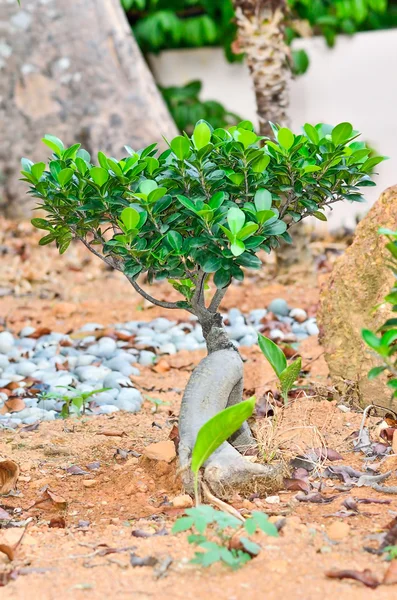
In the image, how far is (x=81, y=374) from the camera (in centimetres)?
362

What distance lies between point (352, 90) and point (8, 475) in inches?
224

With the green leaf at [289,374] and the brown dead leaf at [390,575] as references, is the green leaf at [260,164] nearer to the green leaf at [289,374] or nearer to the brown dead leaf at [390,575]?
the green leaf at [289,374]

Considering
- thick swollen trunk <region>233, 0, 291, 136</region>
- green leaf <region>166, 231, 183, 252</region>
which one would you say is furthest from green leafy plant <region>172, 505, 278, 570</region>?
thick swollen trunk <region>233, 0, 291, 136</region>

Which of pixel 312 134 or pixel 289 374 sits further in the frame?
pixel 289 374

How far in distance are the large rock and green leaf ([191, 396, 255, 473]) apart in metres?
0.92

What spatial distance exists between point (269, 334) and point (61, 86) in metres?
3.06

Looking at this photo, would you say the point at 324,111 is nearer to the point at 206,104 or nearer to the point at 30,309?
the point at 206,104

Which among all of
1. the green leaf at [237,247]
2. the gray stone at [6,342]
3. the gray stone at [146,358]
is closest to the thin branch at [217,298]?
the green leaf at [237,247]

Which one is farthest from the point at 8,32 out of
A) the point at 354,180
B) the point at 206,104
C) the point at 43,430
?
the point at 354,180

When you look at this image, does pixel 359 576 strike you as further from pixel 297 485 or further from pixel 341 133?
pixel 341 133

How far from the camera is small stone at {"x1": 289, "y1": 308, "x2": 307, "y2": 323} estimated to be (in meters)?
4.34

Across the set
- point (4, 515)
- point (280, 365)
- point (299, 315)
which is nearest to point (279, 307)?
point (299, 315)

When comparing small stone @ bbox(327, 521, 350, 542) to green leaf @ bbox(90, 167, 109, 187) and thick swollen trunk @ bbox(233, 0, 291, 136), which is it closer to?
green leaf @ bbox(90, 167, 109, 187)

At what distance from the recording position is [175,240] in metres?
2.10
